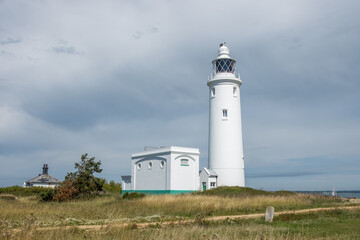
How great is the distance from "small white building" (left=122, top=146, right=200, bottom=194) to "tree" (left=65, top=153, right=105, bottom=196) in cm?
652

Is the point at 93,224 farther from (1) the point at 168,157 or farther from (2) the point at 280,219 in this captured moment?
(1) the point at 168,157

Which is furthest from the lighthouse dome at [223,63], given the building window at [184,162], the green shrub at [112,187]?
the green shrub at [112,187]

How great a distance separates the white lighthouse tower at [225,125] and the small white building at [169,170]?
2.05 m

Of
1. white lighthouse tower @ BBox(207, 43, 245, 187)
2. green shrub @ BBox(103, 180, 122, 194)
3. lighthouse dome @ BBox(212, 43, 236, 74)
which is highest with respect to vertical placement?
lighthouse dome @ BBox(212, 43, 236, 74)

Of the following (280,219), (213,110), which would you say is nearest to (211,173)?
(213,110)

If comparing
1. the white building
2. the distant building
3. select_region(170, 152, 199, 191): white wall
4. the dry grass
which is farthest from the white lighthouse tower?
the distant building

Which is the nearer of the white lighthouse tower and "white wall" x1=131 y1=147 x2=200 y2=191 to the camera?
"white wall" x1=131 y1=147 x2=200 y2=191

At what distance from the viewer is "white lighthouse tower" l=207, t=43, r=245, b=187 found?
99.9 ft

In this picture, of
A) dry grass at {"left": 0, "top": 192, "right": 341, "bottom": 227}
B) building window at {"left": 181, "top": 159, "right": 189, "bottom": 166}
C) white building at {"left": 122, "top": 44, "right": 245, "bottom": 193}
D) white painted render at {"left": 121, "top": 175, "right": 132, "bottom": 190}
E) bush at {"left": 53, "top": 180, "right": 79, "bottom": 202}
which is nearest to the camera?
dry grass at {"left": 0, "top": 192, "right": 341, "bottom": 227}

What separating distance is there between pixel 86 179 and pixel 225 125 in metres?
13.6

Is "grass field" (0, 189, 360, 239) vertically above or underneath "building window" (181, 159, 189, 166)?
underneath

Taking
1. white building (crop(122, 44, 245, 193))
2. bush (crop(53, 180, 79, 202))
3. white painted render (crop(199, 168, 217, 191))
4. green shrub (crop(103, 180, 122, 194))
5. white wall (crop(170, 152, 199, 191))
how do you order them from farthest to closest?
green shrub (crop(103, 180, 122, 194)) → white building (crop(122, 44, 245, 193)) → white painted render (crop(199, 168, 217, 191)) → white wall (crop(170, 152, 199, 191)) → bush (crop(53, 180, 79, 202))

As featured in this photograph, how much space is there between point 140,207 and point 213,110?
1788 cm

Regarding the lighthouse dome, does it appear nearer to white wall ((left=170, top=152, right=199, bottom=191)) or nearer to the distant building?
white wall ((left=170, top=152, right=199, bottom=191))
